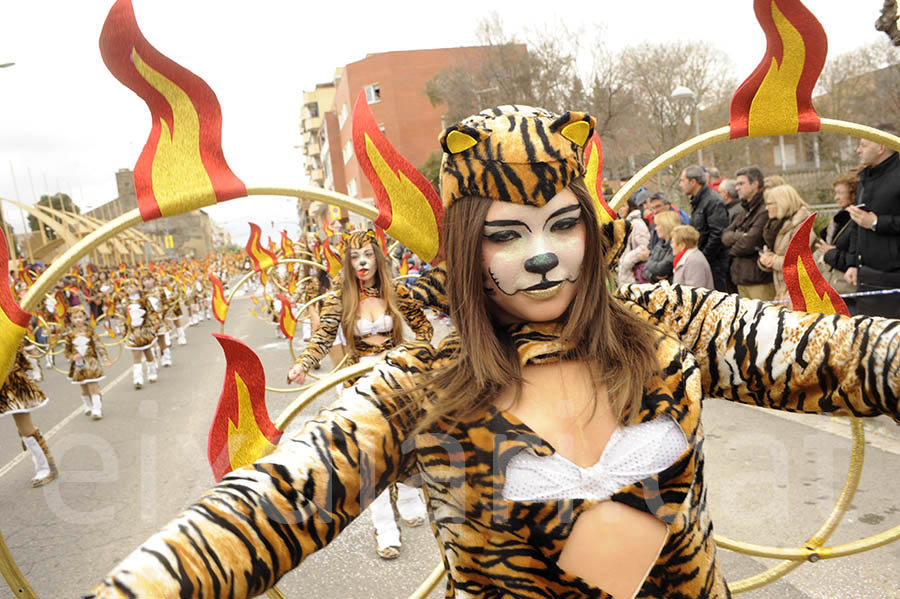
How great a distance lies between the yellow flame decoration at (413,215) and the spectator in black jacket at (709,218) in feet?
17.3

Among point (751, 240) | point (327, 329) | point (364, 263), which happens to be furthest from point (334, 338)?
point (751, 240)

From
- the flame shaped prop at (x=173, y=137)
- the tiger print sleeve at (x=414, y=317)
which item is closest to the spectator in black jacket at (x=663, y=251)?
the tiger print sleeve at (x=414, y=317)

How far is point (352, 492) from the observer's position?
1315 millimetres

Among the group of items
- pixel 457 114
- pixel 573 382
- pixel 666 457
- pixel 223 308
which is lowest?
pixel 223 308

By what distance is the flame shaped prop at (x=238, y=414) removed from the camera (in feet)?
5.17

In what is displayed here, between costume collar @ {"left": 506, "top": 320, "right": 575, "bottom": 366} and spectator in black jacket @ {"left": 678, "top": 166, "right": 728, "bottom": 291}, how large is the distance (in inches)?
212

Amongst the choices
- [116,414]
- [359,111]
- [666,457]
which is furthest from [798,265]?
[116,414]

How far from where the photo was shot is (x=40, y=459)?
5977mm

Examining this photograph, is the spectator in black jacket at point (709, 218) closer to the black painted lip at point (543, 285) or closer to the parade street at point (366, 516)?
the parade street at point (366, 516)

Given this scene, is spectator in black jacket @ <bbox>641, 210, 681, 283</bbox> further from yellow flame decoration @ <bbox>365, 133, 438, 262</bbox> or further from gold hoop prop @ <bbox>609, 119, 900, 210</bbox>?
yellow flame decoration @ <bbox>365, 133, 438, 262</bbox>

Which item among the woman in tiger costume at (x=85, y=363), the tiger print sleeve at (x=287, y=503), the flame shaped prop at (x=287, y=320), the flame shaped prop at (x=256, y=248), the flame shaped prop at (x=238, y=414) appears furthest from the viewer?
the woman in tiger costume at (x=85, y=363)

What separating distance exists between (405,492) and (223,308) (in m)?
4.08

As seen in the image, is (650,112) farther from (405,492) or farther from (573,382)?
(573,382)

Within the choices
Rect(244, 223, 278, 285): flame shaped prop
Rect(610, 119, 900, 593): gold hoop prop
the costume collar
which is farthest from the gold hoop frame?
Rect(244, 223, 278, 285): flame shaped prop
